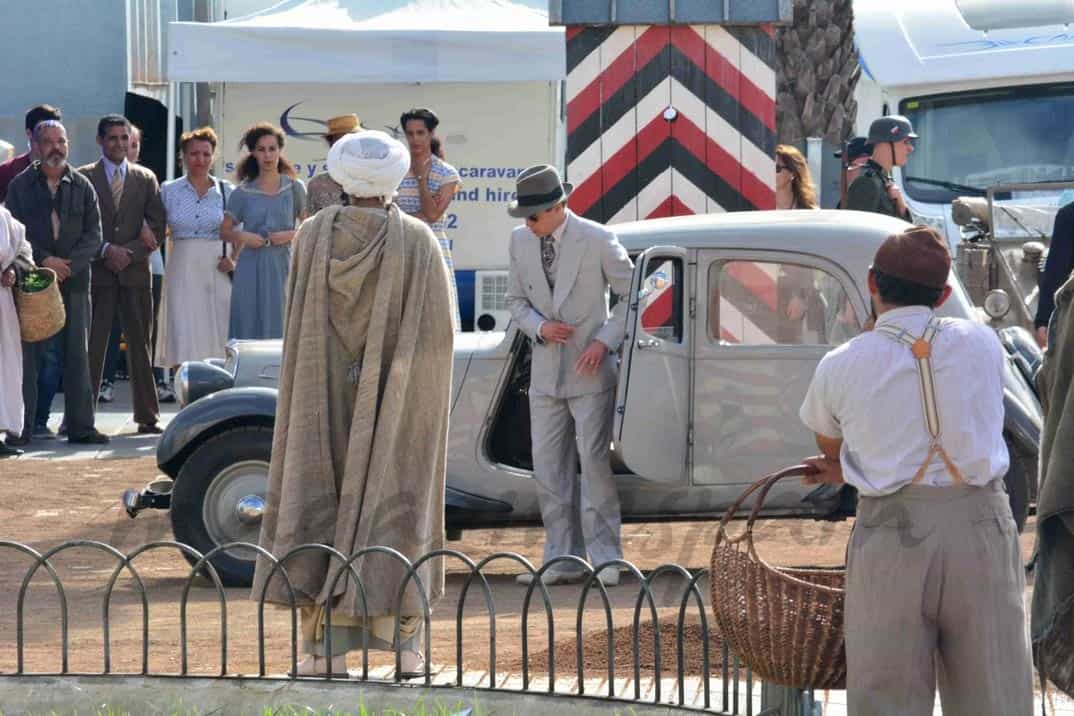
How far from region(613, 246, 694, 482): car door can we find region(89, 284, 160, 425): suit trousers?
20.7 feet

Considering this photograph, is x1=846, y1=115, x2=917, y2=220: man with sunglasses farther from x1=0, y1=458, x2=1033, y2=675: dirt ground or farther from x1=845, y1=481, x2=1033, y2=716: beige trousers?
x1=845, y1=481, x2=1033, y2=716: beige trousers

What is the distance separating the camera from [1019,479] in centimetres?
909

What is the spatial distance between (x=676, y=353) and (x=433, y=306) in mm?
2185

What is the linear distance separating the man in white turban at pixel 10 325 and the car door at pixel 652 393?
5.33 metres

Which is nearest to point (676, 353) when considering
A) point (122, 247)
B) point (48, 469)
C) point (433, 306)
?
point (433, 306)

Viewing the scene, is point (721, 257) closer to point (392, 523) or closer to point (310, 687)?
point (392, 523)

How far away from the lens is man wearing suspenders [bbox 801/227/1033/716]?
195 inches

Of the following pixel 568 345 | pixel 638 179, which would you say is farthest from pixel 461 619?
pixel 638 179

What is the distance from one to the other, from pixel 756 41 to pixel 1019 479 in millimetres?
3136

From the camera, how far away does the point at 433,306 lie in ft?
23.3

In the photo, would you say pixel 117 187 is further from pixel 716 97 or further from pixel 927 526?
pixel 927 526

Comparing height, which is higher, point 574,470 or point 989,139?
point 989,139

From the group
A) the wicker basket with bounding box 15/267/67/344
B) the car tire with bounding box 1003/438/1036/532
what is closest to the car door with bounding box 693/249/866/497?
the car tire with bounding box 1003/438/1036/532

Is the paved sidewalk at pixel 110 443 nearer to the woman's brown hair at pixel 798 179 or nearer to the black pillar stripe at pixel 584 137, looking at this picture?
the black pillar stripe at pixel 584 137
